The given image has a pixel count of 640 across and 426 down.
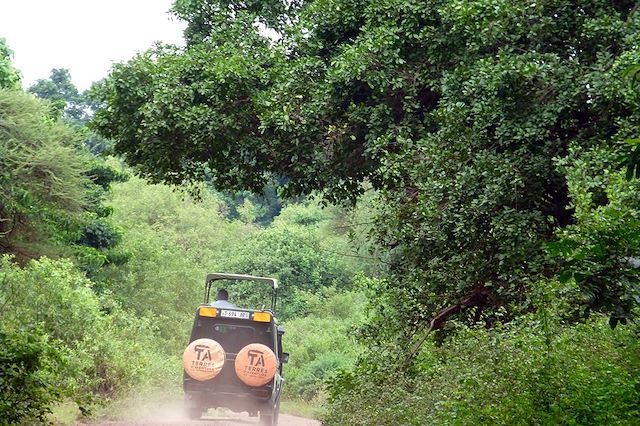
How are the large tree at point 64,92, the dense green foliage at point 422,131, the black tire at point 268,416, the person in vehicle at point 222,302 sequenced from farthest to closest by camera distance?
the large tree at point 64,92, the person in vehicle at point 222,302, the black tire at point 268,416, the dense green foliage at point 422,131

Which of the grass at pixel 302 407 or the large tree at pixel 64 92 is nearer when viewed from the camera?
the grass at pixel 302 407

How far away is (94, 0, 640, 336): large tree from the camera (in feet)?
42.4

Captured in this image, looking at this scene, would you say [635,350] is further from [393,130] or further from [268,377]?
[268,377]

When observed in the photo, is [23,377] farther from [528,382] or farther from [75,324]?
[75,324]

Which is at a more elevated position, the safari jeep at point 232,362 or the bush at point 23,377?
the safari jeep at point 232,362

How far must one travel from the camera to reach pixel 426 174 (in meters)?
13.5

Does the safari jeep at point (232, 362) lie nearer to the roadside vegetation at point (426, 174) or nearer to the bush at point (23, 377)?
the roadside vegetation at point (426, 174)

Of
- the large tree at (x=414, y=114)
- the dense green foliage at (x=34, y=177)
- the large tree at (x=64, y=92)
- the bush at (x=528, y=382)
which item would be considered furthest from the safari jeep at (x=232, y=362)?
the large tree at (x=64, y=92)

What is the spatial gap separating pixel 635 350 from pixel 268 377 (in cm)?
929

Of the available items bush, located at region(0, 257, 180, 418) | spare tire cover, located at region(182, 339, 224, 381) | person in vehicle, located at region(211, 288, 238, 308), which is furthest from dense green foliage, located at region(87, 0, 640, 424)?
bush, located at region(0, 257, 180, 418)

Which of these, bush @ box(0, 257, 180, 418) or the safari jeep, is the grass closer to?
bush @ box(0, 257, 180, 418)

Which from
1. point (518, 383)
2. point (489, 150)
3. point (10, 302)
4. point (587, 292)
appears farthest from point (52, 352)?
point (10, 302)

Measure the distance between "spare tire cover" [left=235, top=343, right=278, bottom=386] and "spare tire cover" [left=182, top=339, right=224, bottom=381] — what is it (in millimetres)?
368

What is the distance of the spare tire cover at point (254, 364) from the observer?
56.7ft
